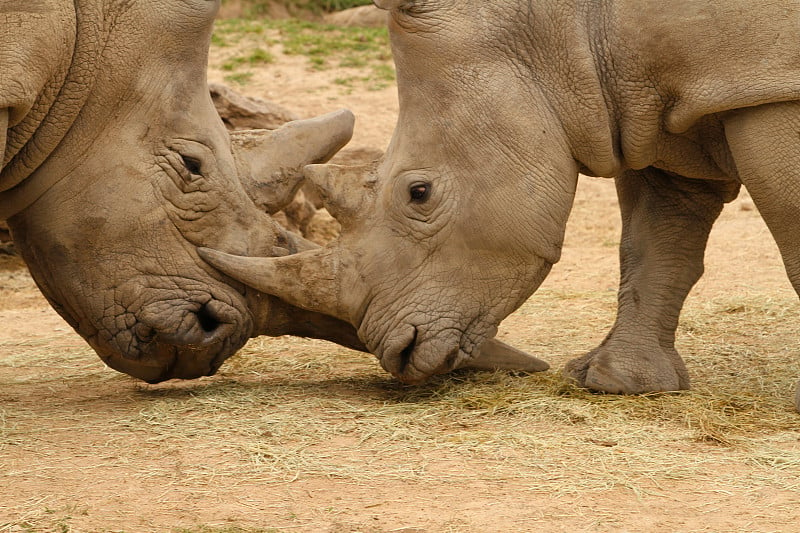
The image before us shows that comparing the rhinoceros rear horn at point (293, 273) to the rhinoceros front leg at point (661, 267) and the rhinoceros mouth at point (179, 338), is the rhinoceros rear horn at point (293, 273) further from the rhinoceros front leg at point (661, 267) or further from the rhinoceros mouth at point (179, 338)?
the rhinoceros front leg at point (661, 267)

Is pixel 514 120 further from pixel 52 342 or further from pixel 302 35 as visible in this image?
pixel 302 35

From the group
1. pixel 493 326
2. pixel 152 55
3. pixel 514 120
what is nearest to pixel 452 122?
pixel 514 120

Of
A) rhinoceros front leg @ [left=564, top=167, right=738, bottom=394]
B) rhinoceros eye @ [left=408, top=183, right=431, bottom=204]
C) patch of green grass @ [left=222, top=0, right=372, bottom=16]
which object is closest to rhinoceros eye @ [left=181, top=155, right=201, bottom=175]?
rhinoceros eye @ [left=408, top=183, right=431, bottom=204]

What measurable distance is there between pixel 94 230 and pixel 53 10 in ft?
3.12

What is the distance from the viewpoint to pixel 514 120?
5.47m

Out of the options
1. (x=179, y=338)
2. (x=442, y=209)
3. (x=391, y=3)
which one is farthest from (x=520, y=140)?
(x=179, y=338)

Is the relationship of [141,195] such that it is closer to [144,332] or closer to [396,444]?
[144,332]

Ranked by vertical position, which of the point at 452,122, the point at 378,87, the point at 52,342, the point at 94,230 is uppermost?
the point at 378,87

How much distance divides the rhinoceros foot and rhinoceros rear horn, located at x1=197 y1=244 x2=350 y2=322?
117 centimetres

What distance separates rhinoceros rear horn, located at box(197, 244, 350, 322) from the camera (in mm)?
5867

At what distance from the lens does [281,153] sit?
622cm

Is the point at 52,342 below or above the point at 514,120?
below

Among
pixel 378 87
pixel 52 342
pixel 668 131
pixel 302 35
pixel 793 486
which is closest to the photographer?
pixel 793 486

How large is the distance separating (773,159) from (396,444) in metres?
1.85
